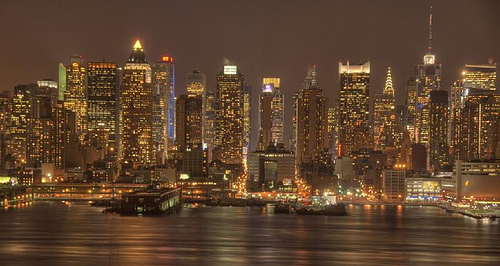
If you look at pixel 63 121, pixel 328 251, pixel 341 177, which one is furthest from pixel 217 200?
pixel 328 251

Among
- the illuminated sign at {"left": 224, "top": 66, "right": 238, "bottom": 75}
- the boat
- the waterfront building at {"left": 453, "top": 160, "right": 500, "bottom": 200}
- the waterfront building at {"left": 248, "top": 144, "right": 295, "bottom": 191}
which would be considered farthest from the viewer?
the illuminated sign at {"left": 224, "top": 66, "right": 238, "bottom": 75}

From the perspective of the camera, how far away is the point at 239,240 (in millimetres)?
37375

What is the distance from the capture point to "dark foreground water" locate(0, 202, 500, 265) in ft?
101

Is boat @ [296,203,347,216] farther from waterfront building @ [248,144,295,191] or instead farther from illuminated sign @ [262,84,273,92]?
illuminated sign @ [262,84,273,92]

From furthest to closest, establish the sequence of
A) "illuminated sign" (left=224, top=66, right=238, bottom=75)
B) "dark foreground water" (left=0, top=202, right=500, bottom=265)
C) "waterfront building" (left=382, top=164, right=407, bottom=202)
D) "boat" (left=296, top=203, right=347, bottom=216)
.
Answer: "illuminated sign" (left=224, top=66, right=238, bottom=75)
"waterfront building" (left=382, top=164, right=407, bottom=202)
"boat" (left=296, top=203, right=347, bottom=216)
"dark foreground water" (left=0, top=202, right=500, bottom=265)

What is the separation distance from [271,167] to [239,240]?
52755mm

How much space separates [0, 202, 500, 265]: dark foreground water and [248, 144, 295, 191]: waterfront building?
108 feet

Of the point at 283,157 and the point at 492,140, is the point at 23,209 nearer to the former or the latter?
the point at 283,157

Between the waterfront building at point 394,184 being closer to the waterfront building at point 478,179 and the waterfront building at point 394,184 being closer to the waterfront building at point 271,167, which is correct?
the waterfront building at point 478,179

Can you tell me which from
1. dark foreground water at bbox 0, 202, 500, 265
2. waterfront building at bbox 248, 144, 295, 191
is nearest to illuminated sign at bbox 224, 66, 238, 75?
waterfront building at bbox 248, 144, 295, 191

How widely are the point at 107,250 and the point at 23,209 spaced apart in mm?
27135

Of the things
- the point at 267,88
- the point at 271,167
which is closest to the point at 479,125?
the point at 271,167

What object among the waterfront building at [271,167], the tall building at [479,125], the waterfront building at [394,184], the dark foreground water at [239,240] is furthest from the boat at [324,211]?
the tall building at [479,125]

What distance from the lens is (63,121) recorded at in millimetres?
96250
